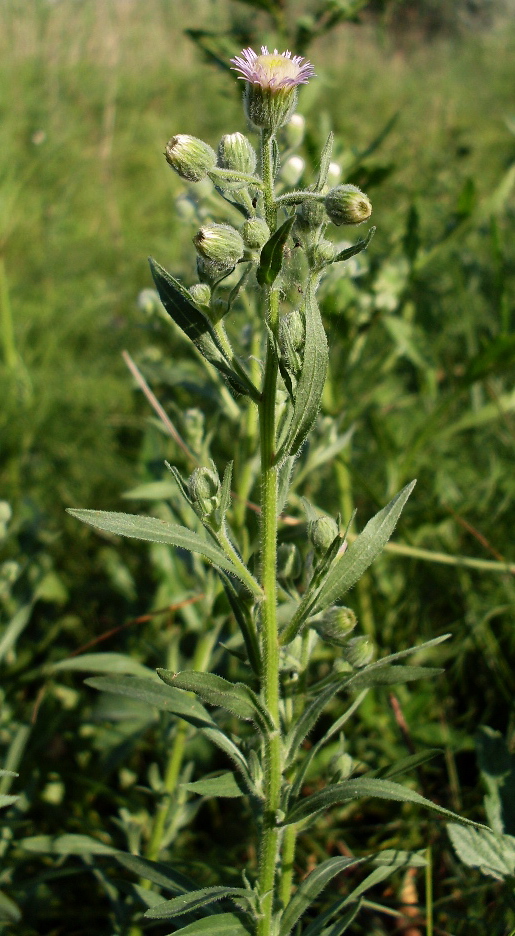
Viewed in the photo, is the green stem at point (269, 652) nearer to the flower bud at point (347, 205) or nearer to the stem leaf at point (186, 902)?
the stem leaf at point (186, 902)

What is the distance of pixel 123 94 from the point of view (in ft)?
28.0

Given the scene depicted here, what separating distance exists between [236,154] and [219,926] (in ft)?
4.29

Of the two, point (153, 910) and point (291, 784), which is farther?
point (291, 784)

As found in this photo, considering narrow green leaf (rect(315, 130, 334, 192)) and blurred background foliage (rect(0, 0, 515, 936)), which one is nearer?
narrow green leaf (rect(315, 130, 334, 192))

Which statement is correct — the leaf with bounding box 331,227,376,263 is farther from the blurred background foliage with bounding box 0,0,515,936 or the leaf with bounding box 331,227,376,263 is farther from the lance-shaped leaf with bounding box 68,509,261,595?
the lance-shaped leaf with bounding box 68,509,261,595

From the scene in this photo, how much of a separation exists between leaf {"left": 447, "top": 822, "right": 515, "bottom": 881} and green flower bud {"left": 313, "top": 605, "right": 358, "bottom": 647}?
18.2 inches

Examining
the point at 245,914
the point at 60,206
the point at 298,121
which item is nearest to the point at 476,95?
the point at 60,206

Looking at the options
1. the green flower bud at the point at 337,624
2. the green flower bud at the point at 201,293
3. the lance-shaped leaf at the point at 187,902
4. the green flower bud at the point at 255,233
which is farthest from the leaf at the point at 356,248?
the lance-shaped leaf at the point at 187,902

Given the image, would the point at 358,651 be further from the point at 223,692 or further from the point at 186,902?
the point at 186,902


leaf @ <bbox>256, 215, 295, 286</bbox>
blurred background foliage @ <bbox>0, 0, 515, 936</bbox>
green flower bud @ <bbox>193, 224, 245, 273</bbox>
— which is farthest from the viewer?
blurred background foliage @ <bbox>0, 0, 515, 936</bbox>

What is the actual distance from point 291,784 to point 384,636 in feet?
3.75

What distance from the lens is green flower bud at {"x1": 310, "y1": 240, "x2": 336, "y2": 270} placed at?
1.24 m

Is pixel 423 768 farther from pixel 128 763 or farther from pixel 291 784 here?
pixel 128 763

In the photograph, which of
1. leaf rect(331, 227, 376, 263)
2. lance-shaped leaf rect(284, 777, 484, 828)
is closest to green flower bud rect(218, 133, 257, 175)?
leaf rect(331, 227, 376, 263)
